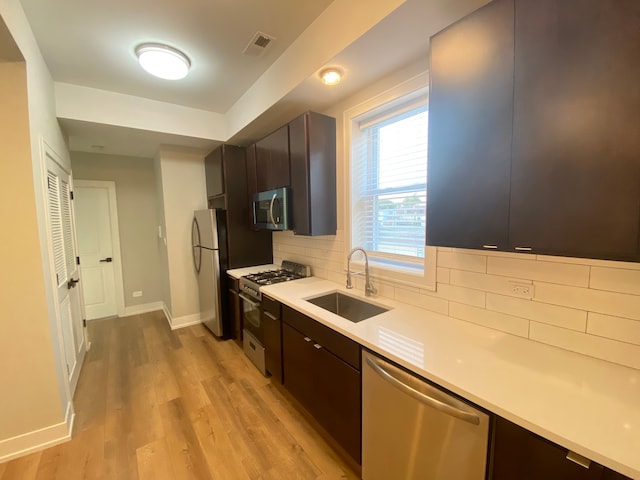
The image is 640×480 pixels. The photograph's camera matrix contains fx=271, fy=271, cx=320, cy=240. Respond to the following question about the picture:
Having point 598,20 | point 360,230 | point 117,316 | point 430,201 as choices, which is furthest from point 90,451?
point 598,20

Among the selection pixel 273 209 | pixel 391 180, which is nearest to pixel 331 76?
pixel 391 180

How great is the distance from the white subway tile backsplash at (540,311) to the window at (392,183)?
0.37 metres

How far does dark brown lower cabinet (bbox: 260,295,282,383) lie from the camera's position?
2.22 metres

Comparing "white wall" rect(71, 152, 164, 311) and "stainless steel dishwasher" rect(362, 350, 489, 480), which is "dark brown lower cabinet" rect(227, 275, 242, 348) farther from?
"stainless steel dishwasher" rect(362, 350, 489, 480)

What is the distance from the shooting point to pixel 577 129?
896mm

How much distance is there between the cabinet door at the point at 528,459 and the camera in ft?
2.50

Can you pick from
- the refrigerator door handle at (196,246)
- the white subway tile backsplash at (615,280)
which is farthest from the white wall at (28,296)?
the white subway tile backsplash at (615,280)

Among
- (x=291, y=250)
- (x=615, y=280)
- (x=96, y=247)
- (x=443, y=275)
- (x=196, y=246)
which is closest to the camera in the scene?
A: (x=615, y=280)

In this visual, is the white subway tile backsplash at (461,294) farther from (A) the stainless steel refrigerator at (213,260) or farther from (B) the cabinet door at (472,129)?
(A) the stainless steel refrigerator at (213,260)

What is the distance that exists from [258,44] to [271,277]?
6.61 feet

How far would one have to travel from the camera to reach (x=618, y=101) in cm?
82

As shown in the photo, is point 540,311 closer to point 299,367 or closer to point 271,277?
point 299,367

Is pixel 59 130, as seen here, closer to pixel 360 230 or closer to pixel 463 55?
pixel 360 230

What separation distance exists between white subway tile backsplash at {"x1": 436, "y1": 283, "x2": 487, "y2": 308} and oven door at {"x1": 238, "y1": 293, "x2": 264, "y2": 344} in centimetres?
159
